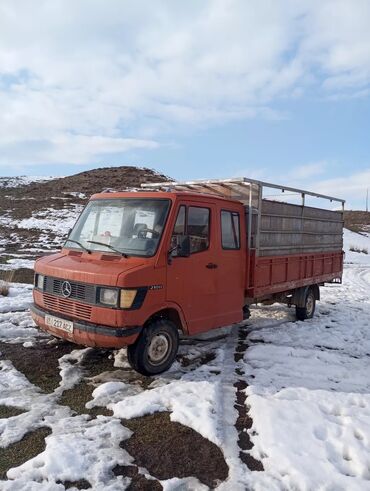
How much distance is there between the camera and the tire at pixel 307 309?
9.23 m

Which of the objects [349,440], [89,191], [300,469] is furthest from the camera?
[89,191]

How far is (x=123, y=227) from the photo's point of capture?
19.4ft

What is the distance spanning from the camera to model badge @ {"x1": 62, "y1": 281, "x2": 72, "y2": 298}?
5508 millimetres

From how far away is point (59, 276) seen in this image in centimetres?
563

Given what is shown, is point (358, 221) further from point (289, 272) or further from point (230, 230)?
point (230, 230)

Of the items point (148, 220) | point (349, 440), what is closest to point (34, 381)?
point (148, 220)

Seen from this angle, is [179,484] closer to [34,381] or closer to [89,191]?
[34,381]

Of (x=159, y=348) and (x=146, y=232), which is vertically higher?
(x=146, y=232)

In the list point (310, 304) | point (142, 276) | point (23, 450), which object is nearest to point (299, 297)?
point (310, 304)

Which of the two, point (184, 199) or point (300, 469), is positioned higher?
point (184, 199)

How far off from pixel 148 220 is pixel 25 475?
329 cm

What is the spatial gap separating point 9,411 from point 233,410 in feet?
7.78

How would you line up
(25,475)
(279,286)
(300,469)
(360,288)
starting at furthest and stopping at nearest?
(360,288) < (279,286) < (300,469) < (25,475)

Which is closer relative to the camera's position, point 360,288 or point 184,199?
point 184,199
